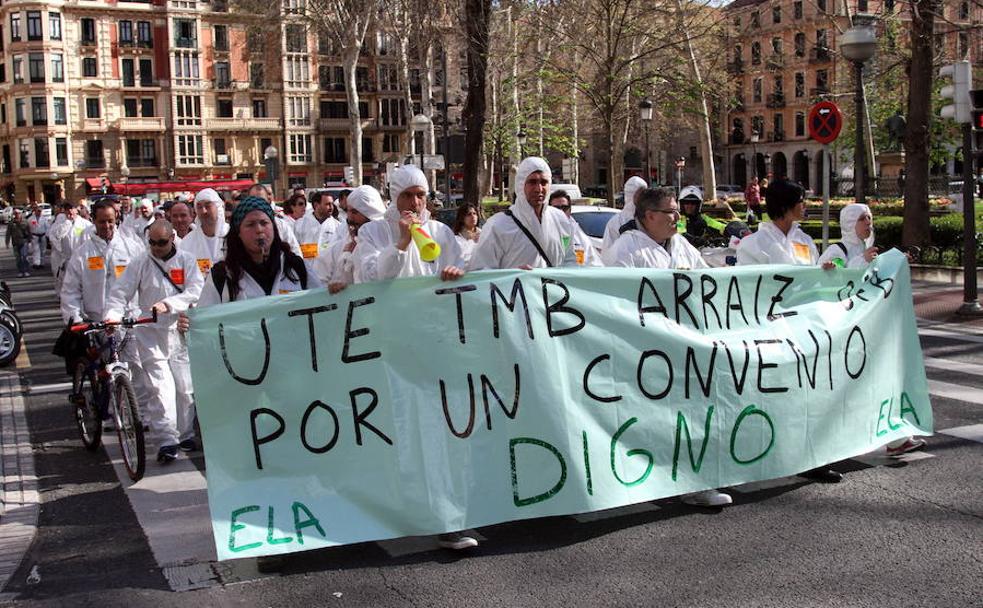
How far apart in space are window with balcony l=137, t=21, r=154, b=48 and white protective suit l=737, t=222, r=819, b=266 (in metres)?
77.8

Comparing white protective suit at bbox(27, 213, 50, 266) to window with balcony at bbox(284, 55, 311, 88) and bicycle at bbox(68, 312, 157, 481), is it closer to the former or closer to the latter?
bicycle at bbox(68, 312, 157, 481)

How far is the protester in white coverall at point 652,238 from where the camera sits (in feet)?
20.4

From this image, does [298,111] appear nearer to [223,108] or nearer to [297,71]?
[297,71]

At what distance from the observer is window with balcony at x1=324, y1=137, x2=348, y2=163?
84.7 m

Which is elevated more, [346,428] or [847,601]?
[346,428]

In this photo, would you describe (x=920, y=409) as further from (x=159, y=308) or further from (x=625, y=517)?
(x=159, y=308)

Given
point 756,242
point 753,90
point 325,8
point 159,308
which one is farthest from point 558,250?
point 753,90

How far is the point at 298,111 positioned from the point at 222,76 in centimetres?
614

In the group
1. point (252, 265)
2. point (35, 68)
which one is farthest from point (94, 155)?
point (252, 265)

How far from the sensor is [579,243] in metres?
Answer: 9.41

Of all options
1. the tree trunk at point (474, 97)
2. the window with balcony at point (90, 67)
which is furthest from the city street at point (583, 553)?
the window with balcony at point (90, 67)

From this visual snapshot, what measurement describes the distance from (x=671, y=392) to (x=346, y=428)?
68.7 inches

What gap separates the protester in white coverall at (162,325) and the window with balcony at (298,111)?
77208 mm

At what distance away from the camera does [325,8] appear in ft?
148
